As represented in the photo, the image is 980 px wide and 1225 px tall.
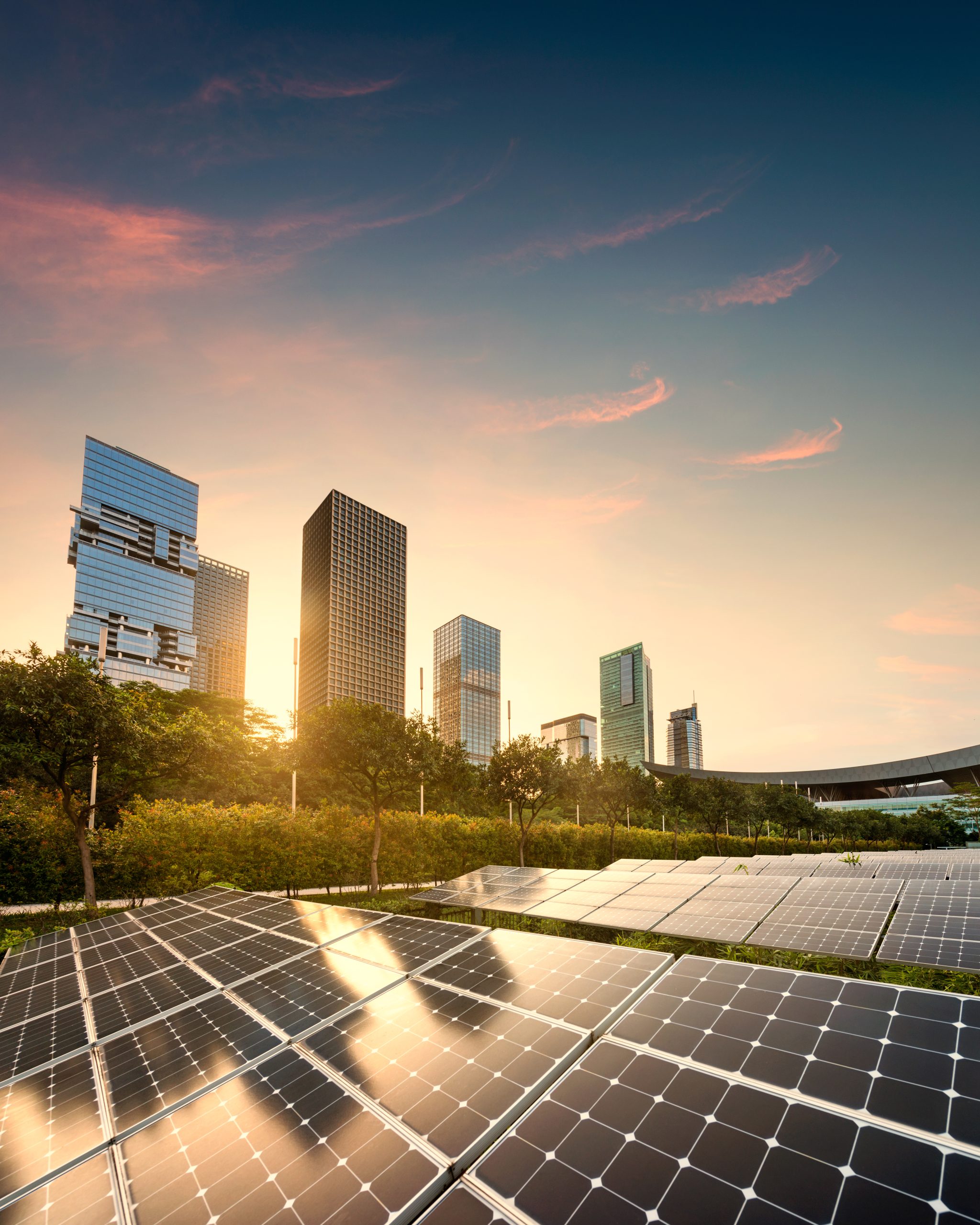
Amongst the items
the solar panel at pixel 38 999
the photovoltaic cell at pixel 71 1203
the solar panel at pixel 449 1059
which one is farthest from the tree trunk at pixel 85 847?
the photovoltaic cell at pixel 71 1203

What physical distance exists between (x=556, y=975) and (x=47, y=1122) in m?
5.19

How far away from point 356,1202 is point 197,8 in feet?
82.2

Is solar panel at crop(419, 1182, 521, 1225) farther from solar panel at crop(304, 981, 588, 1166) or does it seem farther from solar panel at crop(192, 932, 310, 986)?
solar panel at crop(192, 932, 310, 986)

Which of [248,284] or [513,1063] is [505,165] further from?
[513,1063]

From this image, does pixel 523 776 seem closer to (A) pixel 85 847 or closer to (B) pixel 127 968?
(A) pixel 85 847

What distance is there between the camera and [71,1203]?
142 inches

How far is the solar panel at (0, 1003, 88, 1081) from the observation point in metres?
6.01

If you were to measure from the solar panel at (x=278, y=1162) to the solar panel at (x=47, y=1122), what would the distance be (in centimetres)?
58

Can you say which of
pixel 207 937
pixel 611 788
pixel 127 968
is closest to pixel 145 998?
pixel 127 968

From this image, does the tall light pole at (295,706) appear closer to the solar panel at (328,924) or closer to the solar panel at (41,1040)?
the solar panel at (328,924)

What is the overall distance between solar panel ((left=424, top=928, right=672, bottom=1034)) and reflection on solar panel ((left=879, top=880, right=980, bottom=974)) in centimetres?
624

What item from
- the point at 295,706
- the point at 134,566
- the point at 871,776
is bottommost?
the point at 871,776

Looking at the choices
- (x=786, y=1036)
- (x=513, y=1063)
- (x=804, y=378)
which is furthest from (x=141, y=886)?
(x=804, y=378)

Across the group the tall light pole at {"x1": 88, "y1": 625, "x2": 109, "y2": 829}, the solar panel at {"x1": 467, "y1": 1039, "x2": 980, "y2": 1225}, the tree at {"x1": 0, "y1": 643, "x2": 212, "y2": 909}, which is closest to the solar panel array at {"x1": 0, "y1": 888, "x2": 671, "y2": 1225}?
the solar panel at {"x1": 467, "y1": 1039, "x2": 980, "y2": 1225}
